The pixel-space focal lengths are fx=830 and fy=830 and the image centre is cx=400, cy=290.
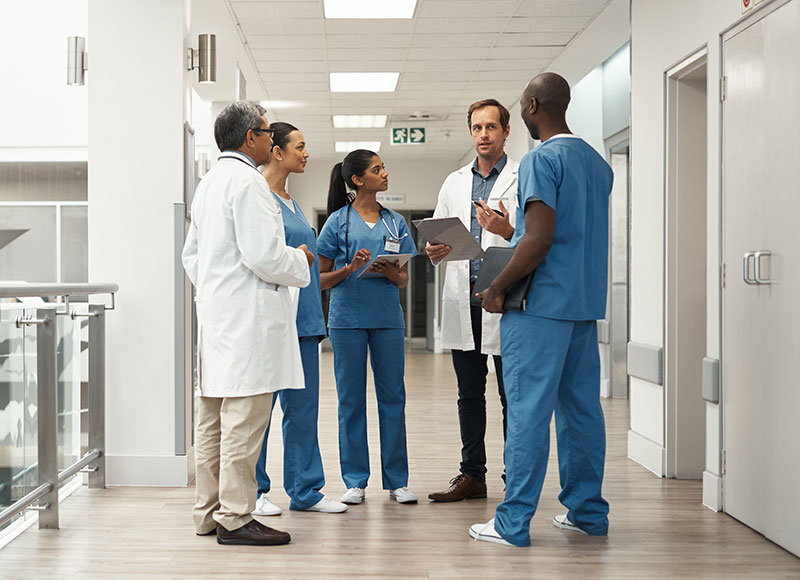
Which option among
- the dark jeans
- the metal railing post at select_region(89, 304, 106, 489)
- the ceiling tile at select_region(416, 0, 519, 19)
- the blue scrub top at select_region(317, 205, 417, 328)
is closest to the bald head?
the blue scrub top at select_region(317, 205, 417, 328)

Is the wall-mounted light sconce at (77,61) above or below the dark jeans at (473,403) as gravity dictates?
above

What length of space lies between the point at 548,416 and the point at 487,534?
55 centimetres

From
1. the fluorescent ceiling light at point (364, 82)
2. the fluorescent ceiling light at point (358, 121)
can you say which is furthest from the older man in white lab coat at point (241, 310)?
the fluorescent ceiling light at point (358, 121)

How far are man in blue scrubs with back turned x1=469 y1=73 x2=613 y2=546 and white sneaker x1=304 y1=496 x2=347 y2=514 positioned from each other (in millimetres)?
682

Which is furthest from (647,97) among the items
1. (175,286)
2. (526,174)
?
(175,286)

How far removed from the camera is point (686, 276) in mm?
4449

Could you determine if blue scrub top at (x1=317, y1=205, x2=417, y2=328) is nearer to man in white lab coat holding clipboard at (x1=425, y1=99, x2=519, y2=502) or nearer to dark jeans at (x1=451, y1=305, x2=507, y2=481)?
man in white lab coat holding clipboard at (x1=425, y1=99, x2=519, y2=502)

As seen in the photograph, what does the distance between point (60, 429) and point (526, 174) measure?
2.44 metres

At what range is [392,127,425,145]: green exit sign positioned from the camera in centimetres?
1083

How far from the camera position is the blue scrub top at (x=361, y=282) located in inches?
148

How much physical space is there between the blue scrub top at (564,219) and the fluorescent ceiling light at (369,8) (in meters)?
3.25

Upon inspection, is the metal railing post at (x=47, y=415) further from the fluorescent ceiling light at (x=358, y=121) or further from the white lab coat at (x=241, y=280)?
the fluorescent ceiling light at (x=358, y=121)

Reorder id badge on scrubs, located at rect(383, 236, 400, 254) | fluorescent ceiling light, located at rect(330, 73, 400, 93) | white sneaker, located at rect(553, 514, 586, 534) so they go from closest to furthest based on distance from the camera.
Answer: white sneaker, located at rect(553, 514, 586, 534) < id badge on scrubs, located at rect(383, 236, 400, 254) < fluorescent ceiling light, located at rect(330, 73, 400, 93)

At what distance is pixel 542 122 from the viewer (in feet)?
10.6
